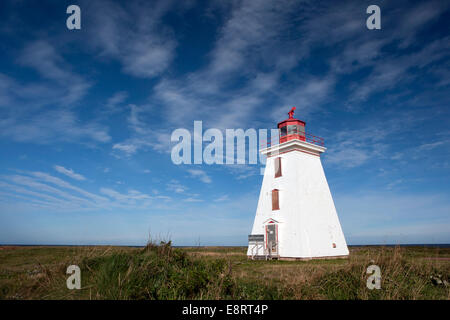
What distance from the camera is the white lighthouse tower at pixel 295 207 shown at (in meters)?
19.7

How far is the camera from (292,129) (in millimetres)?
22953

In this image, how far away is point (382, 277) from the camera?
311 inches

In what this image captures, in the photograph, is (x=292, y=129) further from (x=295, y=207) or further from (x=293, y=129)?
(x=295, y=207)

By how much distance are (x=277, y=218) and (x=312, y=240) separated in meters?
3.12

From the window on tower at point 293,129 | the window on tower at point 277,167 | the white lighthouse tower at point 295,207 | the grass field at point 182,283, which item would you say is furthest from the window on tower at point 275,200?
the grass field at point 182,283

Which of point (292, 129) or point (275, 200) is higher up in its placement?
point (292, 129)

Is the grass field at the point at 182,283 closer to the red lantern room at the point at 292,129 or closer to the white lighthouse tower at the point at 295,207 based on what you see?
the white lighthouse tower at the point at 295,207

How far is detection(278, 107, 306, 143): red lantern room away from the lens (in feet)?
74.4

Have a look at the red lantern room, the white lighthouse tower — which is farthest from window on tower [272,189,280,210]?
the red lantern room

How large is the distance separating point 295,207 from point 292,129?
→ 702 centimetres

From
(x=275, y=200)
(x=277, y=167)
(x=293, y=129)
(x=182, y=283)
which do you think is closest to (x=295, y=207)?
(x=275, y=200)

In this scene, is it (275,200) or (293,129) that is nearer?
(275,200)

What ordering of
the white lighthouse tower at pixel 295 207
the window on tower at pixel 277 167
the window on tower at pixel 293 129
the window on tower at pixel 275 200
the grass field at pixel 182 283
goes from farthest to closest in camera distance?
1. the window on tower at pixel 293 129
2. the window on tower at pixel 277 167
3. the window on tower at pixel 275 200
4. the white lighthouse tower at pixel 295 207
5. the grass field at pixel 182 283
